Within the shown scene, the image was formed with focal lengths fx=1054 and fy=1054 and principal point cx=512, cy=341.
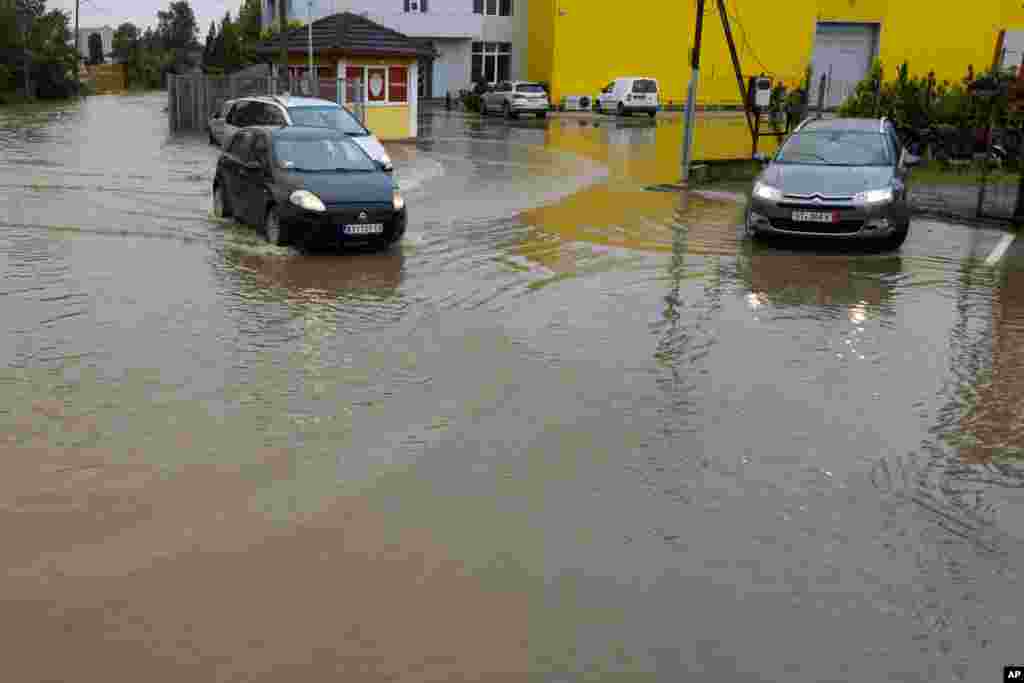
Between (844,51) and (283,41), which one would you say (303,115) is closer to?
(283,41)

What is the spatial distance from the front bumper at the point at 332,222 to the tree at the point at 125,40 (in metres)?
90.2

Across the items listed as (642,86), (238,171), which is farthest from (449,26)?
(238,171)

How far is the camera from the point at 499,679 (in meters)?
4.21

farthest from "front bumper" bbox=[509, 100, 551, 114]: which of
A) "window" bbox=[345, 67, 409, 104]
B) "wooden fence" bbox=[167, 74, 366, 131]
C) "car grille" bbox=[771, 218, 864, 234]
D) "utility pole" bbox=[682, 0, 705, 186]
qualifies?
"car grille" bbox=[771, 218, 864, 234]

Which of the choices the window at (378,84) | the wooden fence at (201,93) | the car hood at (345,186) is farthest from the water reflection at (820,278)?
the wooden fence at (201,93)

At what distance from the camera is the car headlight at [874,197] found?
1388 centimetres

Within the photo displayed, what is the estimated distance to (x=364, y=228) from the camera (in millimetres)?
Result: 13359

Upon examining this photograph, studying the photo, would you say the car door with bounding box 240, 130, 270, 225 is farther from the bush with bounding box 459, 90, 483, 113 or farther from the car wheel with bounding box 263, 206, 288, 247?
the bush with bounding box 459, 90, 483, 113

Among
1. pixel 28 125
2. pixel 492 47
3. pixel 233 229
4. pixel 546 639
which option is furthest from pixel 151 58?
pixel 546 639

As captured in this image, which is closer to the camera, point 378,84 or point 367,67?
point 367,67

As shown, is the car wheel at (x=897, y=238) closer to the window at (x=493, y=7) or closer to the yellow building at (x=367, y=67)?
the yellow building at (x=367, y=67)

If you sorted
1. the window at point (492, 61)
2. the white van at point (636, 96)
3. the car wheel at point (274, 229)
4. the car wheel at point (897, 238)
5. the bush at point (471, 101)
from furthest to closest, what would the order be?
the window at point (492, 61) → the bush at point (471, 101) → the white van at point (636, 96) → the car wheel at point (897, 238) → the car wheel at point (274, 229)

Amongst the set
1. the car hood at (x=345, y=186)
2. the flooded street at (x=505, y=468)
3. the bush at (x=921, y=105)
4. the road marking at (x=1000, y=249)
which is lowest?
the flooded street at (x=505, y=468)

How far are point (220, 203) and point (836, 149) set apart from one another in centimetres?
928
